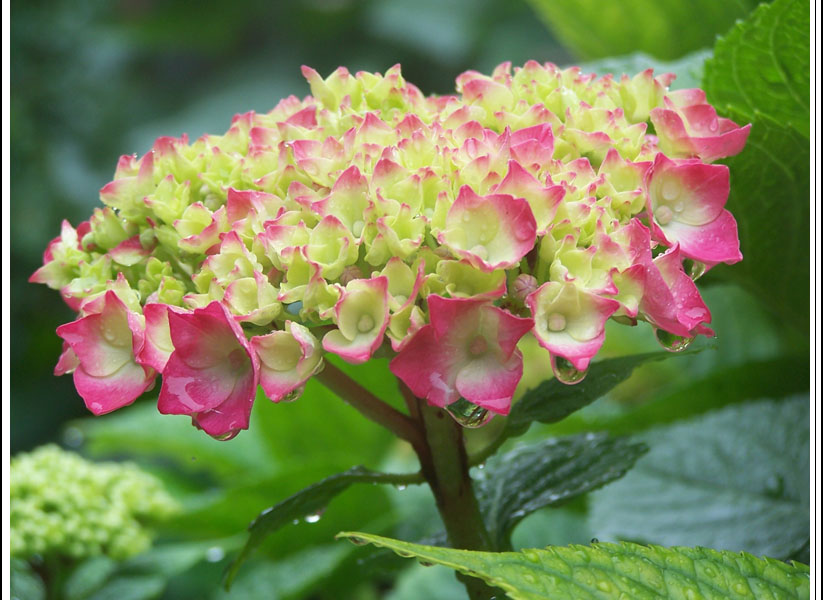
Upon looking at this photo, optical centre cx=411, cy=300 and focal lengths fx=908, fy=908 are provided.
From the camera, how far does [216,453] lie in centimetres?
103

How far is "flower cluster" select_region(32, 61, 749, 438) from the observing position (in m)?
0.37

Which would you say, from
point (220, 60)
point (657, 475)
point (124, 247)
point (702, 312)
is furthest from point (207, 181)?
point (220, 60)

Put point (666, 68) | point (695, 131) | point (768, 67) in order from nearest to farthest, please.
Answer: point (695, 131) → point (768, 67) → point (666, 68)

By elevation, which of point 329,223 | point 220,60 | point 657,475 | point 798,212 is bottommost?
point 657,475

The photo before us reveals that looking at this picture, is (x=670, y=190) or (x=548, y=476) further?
(x=548, y=476)


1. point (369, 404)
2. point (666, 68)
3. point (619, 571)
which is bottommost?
point (619, 571)

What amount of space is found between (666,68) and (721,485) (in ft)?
1.10

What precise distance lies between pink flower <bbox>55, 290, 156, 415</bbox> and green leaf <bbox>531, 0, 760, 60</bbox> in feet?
1.85

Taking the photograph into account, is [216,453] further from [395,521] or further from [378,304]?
[378,304]

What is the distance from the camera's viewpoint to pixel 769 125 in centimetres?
55

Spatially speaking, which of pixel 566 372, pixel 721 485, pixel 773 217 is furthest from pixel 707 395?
pixel 566 372

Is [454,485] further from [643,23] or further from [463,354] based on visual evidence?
[643,23]

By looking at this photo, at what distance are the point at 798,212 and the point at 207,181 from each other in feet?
1.32

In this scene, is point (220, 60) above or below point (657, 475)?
above
